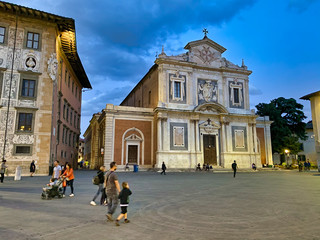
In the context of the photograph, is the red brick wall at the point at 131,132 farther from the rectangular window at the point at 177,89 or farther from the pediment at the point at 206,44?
the pediment at the point at 206,44

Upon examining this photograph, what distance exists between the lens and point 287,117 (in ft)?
165

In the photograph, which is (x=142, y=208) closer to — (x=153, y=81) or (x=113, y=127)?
(x=113, y=127)

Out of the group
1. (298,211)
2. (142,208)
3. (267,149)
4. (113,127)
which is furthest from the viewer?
Result: (267,149)

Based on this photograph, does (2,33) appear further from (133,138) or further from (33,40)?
(133,138)

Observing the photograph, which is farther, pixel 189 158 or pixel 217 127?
pixel 217 127

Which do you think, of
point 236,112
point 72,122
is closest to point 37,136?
point 72,122

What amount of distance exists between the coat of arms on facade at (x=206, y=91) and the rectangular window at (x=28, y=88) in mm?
22051

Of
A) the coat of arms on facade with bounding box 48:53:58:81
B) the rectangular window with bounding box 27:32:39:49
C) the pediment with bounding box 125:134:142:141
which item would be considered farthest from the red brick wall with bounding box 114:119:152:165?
the rectangular window with bounding box 27:32:39:49

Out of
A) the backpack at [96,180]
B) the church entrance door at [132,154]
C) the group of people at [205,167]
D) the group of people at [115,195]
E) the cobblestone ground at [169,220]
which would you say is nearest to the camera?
the cobblestone ground at [169,220]

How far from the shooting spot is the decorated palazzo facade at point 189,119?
34.1 meters

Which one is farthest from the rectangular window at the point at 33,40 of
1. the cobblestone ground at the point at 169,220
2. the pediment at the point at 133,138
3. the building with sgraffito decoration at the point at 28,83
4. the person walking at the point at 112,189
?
the person walking at the point at 112,189

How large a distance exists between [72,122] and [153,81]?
44.8ft

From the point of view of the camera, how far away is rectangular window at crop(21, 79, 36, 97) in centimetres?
2400

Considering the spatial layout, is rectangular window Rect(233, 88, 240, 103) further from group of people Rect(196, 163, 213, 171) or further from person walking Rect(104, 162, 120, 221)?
person walking Rect(104, 162, 120, 221)
